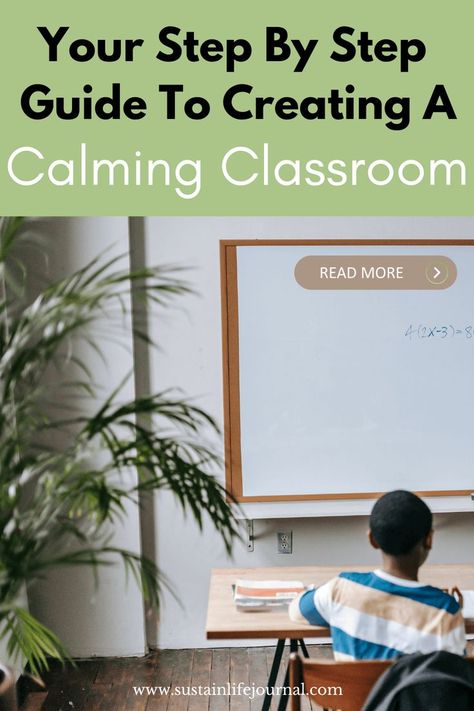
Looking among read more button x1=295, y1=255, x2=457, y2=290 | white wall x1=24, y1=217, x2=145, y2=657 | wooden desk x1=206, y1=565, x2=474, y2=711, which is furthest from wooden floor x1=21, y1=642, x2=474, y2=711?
read more button x1=295, y1=255, x2=457, y2=290

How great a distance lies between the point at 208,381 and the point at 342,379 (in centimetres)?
64

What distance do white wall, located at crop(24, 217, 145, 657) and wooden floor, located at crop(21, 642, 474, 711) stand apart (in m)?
0.10

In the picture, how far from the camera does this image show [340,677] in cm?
171

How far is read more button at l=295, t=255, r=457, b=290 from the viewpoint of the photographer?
3803mm

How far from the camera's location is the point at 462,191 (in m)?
3.77

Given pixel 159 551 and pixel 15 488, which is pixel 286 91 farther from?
pixel 159 551

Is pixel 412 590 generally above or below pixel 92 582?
above

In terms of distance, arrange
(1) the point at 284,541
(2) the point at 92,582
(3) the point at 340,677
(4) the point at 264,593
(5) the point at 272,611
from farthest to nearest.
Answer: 1. (1) the point at 284,541
2. (2) the point at 92,582
3. (4) the point at 264,593
4. (5) the point at 272,611
5. (3) the point at 340,677

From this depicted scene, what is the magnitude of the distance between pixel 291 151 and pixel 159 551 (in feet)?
6.48

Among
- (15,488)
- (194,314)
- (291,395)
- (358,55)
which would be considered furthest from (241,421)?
(15,488)

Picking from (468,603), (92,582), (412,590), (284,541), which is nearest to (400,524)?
(412,590)

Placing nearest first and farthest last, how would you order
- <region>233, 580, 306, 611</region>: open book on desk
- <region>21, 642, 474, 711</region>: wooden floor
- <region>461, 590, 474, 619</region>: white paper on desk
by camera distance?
1. <region>461, 590, 474, 619</region>: white paper on desk
2. <region>233, 580, 306, 611</region>: open book on desk
3. <region>21, 642, 474, 711</region>: wooden floor

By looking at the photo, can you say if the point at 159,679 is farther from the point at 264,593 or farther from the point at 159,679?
the point at 264,593

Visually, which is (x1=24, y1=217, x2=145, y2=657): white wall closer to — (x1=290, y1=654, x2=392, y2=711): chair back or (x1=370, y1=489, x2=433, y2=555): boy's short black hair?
(x1=370, y1=489, x2=433, y2=555): boy's short black hair
